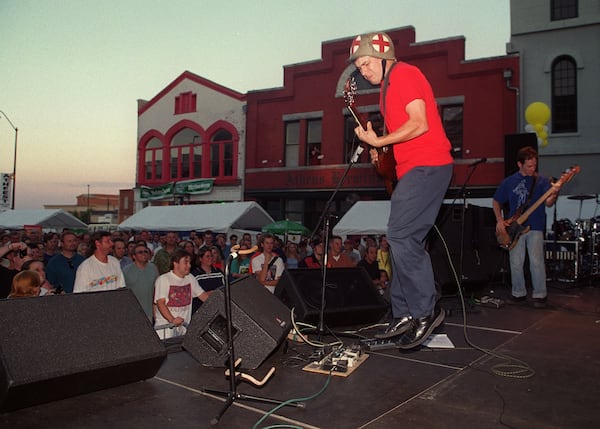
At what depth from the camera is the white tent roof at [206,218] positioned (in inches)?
677

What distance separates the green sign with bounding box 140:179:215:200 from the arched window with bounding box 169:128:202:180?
0.74 m

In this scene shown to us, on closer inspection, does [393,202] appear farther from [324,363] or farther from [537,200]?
[537,200]

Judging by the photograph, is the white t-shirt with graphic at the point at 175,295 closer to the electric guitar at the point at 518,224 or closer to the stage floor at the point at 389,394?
the stage floor at the point at 389,394

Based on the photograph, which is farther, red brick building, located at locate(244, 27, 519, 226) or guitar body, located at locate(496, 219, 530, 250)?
red brick building, located at locate(244, 27, 519, 226)

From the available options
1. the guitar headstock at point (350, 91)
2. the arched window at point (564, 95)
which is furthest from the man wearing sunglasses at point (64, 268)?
the arched window at point (564, 95)

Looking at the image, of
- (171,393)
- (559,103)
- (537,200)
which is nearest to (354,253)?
(537,200)

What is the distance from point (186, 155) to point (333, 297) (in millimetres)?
24237

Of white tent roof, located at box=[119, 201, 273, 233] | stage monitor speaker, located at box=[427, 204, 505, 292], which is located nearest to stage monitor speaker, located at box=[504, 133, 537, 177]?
stage monitor speaker, located at box=[427, 204, 505, 292]

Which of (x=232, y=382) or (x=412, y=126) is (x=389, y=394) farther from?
(x=412, y=126)

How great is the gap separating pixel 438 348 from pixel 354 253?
8.99 meters

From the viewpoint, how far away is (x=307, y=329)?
430cm

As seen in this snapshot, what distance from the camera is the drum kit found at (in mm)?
9633

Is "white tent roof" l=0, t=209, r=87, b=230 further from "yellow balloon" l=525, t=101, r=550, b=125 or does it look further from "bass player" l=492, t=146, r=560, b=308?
"bass player" l=492, t=146, r=560, b=308

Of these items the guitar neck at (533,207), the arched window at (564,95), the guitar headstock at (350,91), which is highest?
the arched window at (564,95)
